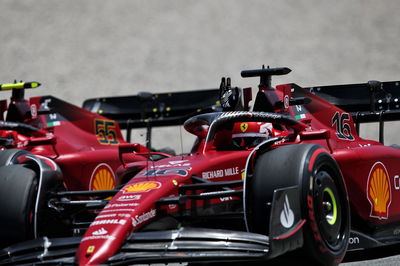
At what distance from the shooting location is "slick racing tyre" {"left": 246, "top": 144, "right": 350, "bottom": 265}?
4.87 m

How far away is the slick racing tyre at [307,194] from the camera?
4.87 m

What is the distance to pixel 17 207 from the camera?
553 centimetres

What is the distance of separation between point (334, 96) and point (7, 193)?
4.55 m

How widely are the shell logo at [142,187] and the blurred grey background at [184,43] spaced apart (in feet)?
52.4

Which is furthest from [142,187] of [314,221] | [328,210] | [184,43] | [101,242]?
[184,43]

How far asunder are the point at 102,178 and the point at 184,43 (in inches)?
584

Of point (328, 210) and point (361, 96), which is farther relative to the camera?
point (361, 96)

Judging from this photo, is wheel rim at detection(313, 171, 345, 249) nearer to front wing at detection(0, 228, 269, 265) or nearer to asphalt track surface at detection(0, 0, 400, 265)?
front wing at detection(0, 228, 269, 265)

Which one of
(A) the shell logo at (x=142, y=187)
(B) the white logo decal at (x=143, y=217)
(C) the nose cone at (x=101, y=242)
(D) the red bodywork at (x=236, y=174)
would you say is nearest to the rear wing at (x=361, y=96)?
(D) the red bodywork at (x=236, y=174)

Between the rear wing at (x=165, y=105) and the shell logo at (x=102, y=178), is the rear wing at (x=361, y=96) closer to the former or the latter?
the shell logo at (x=102, y=178)

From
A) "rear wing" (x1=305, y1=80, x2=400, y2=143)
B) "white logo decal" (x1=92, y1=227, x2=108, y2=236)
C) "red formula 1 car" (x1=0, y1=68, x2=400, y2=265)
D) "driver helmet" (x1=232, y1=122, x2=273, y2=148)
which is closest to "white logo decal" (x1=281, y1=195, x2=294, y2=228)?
"red formula 1 car" (x1=0, y1=68, x2=400, y2=265)

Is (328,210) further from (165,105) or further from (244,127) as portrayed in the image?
(165,105)

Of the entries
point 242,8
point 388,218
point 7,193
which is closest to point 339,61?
point 242,8

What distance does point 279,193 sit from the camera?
15.4 ft
